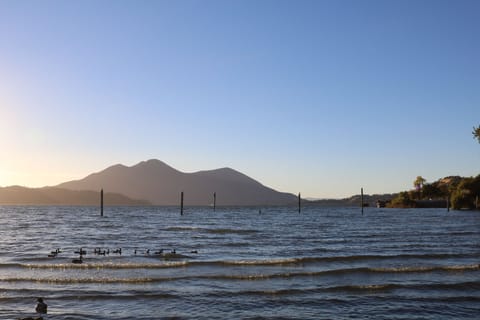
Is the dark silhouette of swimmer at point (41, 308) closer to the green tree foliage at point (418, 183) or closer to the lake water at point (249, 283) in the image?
the lake water at point (249, 283)

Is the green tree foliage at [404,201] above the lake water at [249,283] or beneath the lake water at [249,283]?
above

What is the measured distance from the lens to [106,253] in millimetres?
29469

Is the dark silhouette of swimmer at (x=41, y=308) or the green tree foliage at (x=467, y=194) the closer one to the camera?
the dark silhouette of swimmer at (x=41, y=308)

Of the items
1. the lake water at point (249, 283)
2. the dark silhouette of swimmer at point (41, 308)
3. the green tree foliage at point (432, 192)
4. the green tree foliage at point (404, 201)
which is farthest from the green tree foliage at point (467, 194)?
the dark silhouette of swimmer at point (41, 308)

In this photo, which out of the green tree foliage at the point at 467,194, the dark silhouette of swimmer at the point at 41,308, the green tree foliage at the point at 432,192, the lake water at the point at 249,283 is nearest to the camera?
the dark silhouette of swimmer at the point at 41,308

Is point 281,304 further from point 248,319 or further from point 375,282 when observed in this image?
point 375,282

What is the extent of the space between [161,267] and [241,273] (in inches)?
172

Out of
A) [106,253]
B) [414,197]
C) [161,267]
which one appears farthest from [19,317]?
[414,197]

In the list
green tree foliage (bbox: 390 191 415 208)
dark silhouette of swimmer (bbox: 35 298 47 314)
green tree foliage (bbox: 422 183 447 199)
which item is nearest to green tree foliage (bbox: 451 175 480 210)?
green tree foliage (bbox: 390 191 415 208)

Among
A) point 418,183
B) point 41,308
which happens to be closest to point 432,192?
point 418,183

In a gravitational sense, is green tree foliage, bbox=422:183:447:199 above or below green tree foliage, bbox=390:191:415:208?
above

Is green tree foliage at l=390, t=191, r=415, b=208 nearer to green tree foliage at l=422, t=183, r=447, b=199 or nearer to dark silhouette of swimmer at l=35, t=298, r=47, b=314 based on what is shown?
green tree foliage at l=422, t=183, r=447, b=199

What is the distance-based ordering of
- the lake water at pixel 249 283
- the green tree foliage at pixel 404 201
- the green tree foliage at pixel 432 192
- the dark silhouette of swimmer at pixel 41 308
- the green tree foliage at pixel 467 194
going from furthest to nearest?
1. the green tree foliage at pixel 432 192
2. the green tree foliage at pixel 404 201
3. the green tree foliage at pixel 467 194
4. the lake water at pixel 249 283
5. the dark silhouette of swimmer at pixel 41 308

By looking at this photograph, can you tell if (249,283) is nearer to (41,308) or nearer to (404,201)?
(41,308)
